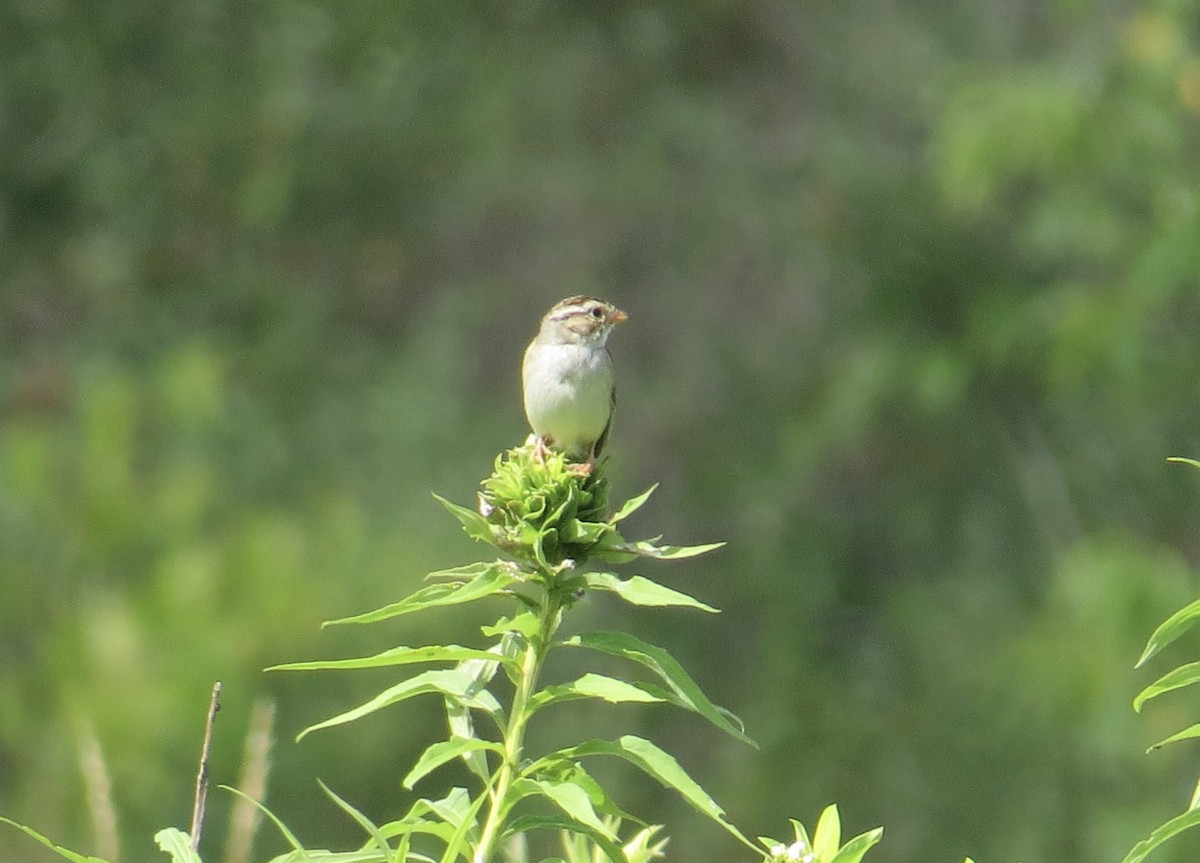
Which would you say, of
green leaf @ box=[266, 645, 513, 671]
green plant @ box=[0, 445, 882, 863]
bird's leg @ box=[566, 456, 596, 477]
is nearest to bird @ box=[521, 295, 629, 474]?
bird's leg @ box=[566, 456, 596, 477]

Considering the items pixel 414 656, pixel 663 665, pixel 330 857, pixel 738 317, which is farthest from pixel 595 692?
pixel 738 317

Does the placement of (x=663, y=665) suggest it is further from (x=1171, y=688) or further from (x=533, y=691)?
(x=1171, y=688)

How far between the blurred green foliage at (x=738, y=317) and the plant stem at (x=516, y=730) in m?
6.38

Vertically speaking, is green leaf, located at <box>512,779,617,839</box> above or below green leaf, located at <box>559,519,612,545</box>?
A: below

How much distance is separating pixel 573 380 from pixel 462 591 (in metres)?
2.63

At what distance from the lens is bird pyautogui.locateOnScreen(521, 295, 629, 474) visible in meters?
4.57

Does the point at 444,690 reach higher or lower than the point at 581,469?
lower

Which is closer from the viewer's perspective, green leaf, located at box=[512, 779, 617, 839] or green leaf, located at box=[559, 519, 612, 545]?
green leaf, located at box=[512, 779, 617, 839]

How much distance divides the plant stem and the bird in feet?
7.09

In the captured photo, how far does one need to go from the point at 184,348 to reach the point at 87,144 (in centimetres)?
142

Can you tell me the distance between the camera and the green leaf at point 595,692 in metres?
1.95

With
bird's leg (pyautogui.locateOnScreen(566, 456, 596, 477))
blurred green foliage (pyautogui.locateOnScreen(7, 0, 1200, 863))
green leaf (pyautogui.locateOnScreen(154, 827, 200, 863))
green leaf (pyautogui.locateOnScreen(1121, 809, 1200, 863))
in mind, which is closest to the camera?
green leaf (pyautogui.locateOnScreen(1121, 809, 1200, 863))

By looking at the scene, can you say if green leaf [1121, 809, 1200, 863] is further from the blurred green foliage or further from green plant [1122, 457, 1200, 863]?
the blurred green foliage

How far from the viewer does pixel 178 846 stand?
1.98 meters
